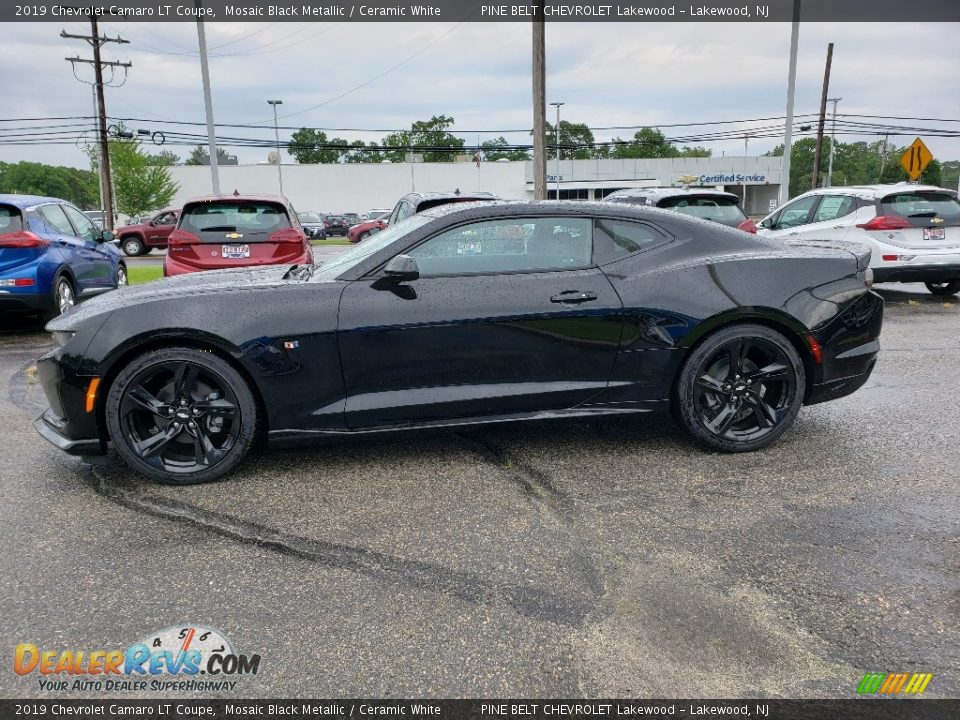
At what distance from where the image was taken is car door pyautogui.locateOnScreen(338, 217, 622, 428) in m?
3.84

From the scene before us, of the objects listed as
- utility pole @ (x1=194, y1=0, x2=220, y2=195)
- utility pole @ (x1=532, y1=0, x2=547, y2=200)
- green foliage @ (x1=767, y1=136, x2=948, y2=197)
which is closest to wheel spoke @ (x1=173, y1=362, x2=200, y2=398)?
utility pole @ (x1=532, y1=0, x2=547, y2=200)

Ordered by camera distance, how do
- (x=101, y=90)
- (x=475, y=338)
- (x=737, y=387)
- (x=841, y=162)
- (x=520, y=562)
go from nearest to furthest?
(x=520, y=562), (x=475, y=338), (x=737, y=387), (x=101, y=90), (x=841, y=162)

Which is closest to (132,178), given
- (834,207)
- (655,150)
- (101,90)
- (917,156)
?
(101,90)

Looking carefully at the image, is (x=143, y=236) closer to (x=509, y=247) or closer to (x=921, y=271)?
(x=921, y=271)

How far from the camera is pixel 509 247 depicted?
410 centimetres

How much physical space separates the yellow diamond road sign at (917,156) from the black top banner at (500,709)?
21180 mm

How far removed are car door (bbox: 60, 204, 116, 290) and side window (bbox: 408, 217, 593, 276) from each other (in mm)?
6998

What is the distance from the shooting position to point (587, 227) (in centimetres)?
419

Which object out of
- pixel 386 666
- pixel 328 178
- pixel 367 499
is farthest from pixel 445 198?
pixel 328 178

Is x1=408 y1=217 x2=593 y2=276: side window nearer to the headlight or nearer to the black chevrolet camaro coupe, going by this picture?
the black chevrolet camaro coupe

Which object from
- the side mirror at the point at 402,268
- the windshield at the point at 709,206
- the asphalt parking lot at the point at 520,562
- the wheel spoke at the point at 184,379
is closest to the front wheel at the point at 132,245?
the windshield at the point at 709,206

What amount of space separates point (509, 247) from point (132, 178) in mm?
49967

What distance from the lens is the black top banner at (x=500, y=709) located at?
7.03 feet

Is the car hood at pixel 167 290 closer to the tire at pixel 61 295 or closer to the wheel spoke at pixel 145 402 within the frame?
the wheel spoke at pixel 145 402
